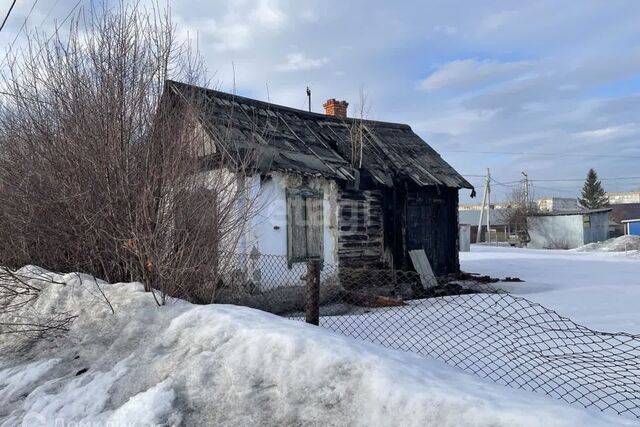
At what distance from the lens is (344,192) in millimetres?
11531

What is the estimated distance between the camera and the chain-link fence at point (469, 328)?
171 inches

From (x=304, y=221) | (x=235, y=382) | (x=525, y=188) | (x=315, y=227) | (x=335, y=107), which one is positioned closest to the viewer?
(x=235, y=382)

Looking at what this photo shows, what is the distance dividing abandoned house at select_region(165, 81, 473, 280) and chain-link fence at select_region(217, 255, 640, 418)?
597 millimetres

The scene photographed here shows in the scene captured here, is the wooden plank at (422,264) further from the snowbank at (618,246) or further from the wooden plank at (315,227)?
the snowbank at (618,246)

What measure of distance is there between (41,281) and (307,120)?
348 inches

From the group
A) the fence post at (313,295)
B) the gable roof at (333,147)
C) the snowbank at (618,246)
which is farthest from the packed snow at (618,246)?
the fence post at (313,295)

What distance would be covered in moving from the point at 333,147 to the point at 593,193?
6350cm

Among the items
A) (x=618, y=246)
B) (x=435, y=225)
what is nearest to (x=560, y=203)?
(x=618, y=246)

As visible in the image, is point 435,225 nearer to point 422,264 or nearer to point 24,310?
point 422,264

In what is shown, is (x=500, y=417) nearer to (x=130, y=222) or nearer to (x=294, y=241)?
(x=130, y=222)

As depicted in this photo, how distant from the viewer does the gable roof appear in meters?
10.7

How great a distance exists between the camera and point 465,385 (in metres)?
2.63

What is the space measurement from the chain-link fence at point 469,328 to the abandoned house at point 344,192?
597mm

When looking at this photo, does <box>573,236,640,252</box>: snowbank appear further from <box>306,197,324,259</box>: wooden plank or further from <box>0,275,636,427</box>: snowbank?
<box>0,275,636,427</box>: snowbank
